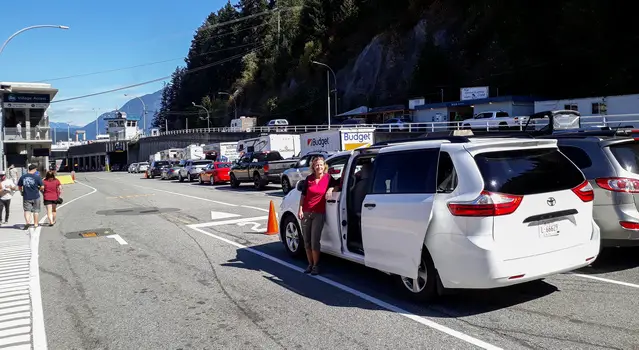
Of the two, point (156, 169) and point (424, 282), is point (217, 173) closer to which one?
point (156, 169)

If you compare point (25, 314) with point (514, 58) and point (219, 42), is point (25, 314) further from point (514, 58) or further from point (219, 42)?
point (219, 42)

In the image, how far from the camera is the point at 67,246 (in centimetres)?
1095

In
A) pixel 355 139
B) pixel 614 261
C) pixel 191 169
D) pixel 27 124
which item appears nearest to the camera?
pixel 614 261

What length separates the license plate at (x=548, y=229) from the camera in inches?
212

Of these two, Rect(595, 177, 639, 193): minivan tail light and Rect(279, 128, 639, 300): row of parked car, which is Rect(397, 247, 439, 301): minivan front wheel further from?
Rect(595, 177, 639, 193): minivan tail light

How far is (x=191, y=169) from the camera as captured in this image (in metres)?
39.6

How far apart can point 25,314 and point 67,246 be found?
510 centimetres

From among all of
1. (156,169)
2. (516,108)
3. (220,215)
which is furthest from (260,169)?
(516,108)

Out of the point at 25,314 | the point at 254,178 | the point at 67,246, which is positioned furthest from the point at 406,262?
the point at 254,178

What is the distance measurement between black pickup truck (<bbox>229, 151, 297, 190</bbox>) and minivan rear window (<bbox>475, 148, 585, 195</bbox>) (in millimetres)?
19250

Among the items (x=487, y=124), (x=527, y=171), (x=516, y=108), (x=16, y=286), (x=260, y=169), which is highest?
(x=516, y=108)

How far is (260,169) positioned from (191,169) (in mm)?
15750

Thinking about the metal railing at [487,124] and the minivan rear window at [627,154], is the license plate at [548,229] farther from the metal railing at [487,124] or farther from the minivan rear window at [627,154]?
the metal railing at [487,124]

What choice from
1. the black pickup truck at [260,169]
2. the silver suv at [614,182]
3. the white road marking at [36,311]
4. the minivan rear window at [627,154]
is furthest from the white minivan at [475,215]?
the black pickup truck at [260,169]
